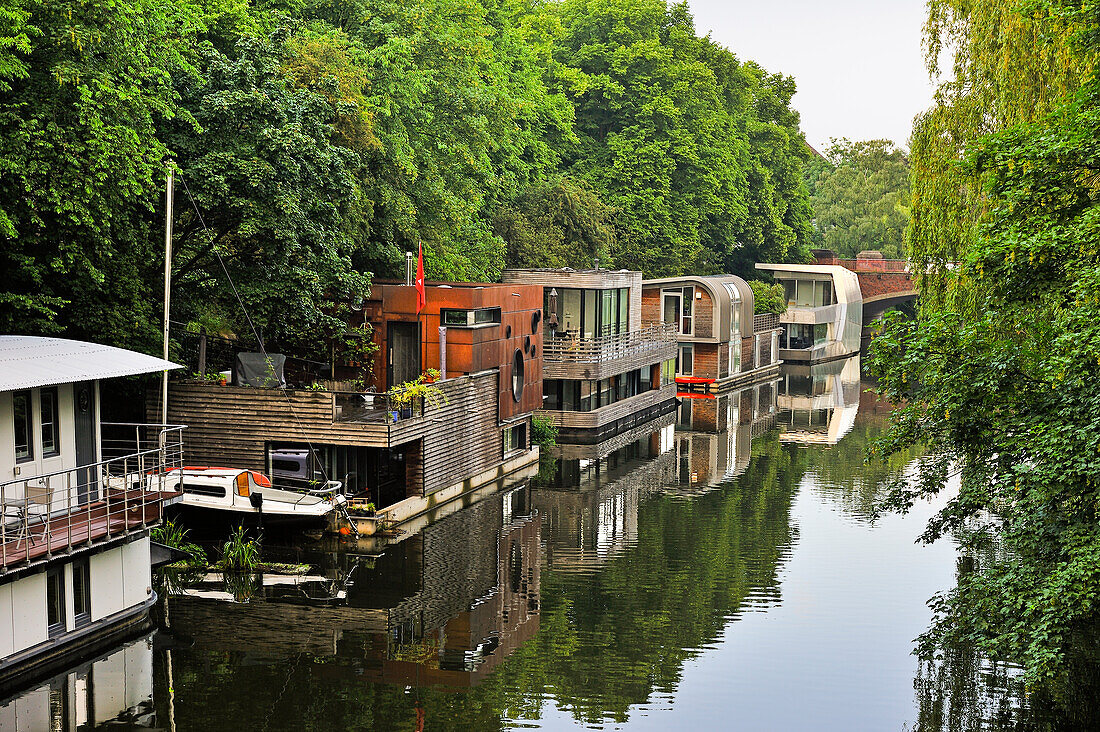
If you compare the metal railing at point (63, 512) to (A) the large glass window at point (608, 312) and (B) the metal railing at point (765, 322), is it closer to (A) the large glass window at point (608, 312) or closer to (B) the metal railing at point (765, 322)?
(A) the large glass window at point (608, 312)

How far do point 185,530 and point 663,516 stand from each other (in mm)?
11961

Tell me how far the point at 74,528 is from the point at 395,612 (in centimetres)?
583

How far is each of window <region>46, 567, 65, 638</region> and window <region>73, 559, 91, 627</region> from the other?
0.36m

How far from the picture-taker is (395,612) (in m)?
21.4

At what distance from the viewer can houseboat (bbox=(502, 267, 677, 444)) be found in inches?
1585

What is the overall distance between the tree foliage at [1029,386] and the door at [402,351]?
15.4 metres

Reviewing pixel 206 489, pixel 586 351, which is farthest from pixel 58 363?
pixel 586 351

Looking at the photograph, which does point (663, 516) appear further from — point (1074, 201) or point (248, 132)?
point (1074, 201)

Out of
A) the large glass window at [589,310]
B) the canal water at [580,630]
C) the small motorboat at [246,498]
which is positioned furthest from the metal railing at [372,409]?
the large glass window at [589,310]

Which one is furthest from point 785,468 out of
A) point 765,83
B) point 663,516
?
point 765,83

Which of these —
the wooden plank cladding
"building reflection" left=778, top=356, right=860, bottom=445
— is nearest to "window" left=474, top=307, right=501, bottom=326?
the wooden plank cladding

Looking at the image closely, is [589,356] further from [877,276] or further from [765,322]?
[877,276]

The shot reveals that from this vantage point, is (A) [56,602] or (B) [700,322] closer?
(A) [56,602]

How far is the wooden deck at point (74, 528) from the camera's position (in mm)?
16625
